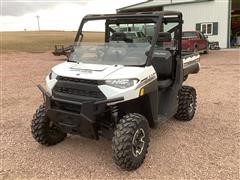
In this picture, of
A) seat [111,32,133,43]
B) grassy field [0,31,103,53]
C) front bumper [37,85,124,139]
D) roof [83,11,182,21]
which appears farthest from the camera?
grassy field [0,31,103,53]

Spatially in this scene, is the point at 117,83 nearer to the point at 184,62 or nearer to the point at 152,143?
the point at 152,143

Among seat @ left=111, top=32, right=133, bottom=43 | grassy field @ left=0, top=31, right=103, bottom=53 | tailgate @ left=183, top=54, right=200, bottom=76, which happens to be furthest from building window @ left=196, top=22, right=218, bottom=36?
seat @ left=111, top=32, right=133, bottom=43

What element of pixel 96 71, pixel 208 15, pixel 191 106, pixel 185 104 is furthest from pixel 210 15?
pixel 96 71

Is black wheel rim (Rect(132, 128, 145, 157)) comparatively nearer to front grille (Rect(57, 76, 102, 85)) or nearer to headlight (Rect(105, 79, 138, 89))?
headlight (Rect(105, 79, 138, 89))

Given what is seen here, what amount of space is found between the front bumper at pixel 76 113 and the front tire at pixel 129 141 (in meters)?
0.33

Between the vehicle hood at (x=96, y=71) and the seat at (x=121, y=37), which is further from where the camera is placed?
the seat at (x=121, y=37)

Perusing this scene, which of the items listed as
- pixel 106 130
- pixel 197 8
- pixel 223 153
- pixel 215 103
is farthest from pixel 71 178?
pixel 197 8

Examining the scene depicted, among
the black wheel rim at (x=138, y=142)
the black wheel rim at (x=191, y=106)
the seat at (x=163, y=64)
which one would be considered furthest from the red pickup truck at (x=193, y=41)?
the black wheel rim at (x=138, y=142)

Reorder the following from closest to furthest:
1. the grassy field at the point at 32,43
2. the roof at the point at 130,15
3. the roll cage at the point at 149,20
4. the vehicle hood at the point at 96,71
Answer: the vehicle hood at the point at 96,71, the roll cage at the point at 149,20, the roof at the point at 130,15, the grassy field at the point at 32,43

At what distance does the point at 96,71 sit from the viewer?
480 centimetres

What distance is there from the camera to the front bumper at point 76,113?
453 centimetres

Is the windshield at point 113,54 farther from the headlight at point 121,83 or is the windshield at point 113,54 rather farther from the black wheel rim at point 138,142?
the black wheel rim at point 138,142

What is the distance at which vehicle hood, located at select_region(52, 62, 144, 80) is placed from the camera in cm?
466

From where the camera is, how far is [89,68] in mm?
4953
